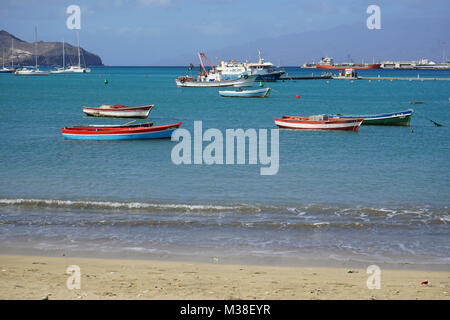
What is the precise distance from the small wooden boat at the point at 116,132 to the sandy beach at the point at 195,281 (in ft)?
72.9

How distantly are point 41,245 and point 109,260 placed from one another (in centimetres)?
245

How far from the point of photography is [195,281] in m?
11.1

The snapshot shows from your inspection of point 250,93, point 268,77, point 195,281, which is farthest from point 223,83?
point 195,281

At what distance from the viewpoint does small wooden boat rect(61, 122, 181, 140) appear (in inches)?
1373

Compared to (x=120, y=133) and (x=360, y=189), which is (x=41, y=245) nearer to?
(x=360, y=189)

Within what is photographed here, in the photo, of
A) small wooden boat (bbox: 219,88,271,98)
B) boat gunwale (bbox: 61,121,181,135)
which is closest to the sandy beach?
boat gunwale (bbox: 61,121,181,135)

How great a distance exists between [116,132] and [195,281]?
2507cm

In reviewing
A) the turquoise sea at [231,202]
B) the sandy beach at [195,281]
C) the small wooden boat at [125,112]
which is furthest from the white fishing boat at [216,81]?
Result: the sandy beach at [195,281]

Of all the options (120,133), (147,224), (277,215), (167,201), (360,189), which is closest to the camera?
(147,224)

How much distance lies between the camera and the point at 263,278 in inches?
452

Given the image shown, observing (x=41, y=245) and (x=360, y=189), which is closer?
(x=41, y=245)

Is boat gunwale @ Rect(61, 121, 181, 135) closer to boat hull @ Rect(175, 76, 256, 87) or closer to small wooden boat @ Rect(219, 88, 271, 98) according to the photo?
small wooden boat @ Rect(219, 88, 271, 98)

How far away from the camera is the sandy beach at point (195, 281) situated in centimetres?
1013
